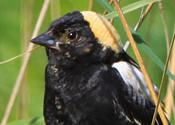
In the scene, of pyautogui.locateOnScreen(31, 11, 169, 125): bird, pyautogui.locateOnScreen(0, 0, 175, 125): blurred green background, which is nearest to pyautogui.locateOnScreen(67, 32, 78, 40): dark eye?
pyautogui.locateOnScreen(31, 11, 169, 125): bird

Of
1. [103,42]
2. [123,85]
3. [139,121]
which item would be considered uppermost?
[103,42]

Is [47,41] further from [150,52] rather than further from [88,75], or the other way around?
[150,52]

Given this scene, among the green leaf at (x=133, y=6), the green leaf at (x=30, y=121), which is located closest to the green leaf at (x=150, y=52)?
the green leaf at (x=133, y=6)

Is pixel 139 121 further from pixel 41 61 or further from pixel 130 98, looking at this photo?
pixel 41 61

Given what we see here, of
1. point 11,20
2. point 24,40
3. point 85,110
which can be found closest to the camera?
point 85,110

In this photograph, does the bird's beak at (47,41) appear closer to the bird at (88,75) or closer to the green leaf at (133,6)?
the bird at (88,75)

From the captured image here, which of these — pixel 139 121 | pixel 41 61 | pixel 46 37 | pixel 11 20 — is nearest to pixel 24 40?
pixel 46 37

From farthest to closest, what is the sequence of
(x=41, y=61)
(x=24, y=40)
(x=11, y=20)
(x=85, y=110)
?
(x=11, y=20), (x=41, y=61), (x=24, y=40), (x=85, y=110)

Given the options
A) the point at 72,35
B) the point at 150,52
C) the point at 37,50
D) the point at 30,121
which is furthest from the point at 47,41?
the point at 37,50

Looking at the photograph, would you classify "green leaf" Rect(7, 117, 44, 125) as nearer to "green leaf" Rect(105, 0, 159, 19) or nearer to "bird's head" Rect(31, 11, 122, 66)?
"bird's head" Rect(31, 11, 122, 66)
